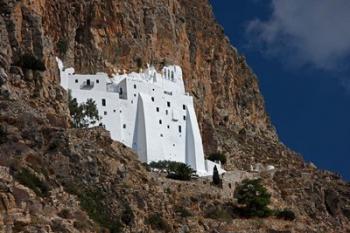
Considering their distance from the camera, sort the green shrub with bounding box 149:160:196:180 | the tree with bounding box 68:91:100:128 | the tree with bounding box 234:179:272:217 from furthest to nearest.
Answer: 1. the tree with bounding box 68:91:100:128
2. the green shrub with bounding box 149:160:196:180
3. the tree with bounding box 234:179:272:217

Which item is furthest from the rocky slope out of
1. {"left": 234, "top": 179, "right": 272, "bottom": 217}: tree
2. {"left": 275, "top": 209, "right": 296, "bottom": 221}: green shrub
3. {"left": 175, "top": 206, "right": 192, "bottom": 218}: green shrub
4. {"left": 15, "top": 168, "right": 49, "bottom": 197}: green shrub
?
{"left": 234, "top": 179, "right": 272, "bottom": 217}: tree

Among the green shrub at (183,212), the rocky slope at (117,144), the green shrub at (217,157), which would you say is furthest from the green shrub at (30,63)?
the green shrub at (217,157)

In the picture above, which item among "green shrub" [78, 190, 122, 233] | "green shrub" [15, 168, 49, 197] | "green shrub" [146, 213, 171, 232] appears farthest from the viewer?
"green shrub" [146, 213, 171, 232]

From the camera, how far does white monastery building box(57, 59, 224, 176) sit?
288 ft

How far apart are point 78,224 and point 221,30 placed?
55.4 metres

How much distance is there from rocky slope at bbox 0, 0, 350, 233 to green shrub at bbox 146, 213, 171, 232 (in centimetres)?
17

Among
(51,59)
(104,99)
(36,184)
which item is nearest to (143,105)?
(104,99)

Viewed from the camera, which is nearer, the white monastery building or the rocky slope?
the rocky slope

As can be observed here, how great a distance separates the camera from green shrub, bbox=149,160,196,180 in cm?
8231

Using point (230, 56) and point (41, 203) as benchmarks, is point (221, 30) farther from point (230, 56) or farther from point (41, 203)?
point (41, 203)

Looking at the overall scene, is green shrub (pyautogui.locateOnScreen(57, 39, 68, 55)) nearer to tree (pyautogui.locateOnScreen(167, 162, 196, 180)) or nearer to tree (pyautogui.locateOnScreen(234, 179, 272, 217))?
tree (pyautogui.locateOnScreen(167, 162, 196, 180))

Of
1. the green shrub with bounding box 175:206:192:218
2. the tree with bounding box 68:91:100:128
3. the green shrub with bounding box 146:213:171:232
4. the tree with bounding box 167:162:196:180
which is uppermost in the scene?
the tree with bounding box 68:91:100:128

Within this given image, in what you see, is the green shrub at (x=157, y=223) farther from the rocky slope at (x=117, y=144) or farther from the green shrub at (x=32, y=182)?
the green shrub at (x=32, y=182)

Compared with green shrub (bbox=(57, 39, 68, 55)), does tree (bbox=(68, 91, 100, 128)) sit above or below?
below
